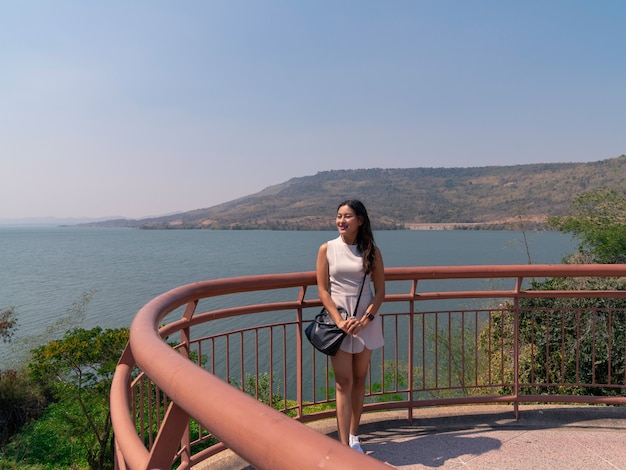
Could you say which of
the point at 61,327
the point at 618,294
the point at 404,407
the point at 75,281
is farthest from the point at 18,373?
the point at 75,281

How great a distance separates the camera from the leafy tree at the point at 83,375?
1178 cm

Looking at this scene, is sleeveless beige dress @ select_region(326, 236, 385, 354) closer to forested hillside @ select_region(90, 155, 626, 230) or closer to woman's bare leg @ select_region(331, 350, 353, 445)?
woman's bare leg @ select_region(331, 350, 353, 445)

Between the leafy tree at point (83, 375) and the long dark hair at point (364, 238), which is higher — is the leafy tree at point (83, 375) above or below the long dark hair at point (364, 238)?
below

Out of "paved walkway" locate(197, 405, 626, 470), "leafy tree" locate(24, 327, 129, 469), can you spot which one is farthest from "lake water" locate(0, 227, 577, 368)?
"paved walkway" locate(197, 405, 626, 470)

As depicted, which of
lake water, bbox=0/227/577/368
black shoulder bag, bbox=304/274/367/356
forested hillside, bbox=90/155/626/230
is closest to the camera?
black shoulder bag, bbox=304/274/367/356

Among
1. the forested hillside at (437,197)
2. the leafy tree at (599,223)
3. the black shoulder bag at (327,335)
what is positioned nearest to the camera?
the black shoulder bag at (327,335)

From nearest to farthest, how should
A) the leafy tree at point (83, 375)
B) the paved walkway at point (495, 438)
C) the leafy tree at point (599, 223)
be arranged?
the paved walkway at point (495, 438)
the leafy tree at point (83, 375)
the leafy tree at point (599, 223)

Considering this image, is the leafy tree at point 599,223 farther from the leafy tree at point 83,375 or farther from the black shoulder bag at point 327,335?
the black shoulder bag at point 327,335

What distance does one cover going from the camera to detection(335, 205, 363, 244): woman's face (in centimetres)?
307

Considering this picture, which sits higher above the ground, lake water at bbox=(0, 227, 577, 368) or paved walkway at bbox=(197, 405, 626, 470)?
paved walkway at bbox=(197, 405, 626, 470)

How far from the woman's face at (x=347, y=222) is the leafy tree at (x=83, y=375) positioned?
9.94 metres

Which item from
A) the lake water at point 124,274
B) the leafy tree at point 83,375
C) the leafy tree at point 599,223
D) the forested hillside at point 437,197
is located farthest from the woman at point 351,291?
the forested hillside at point 437,197

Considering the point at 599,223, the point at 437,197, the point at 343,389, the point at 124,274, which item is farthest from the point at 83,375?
the point at 437,197

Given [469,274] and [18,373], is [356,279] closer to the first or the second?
[469,274]
